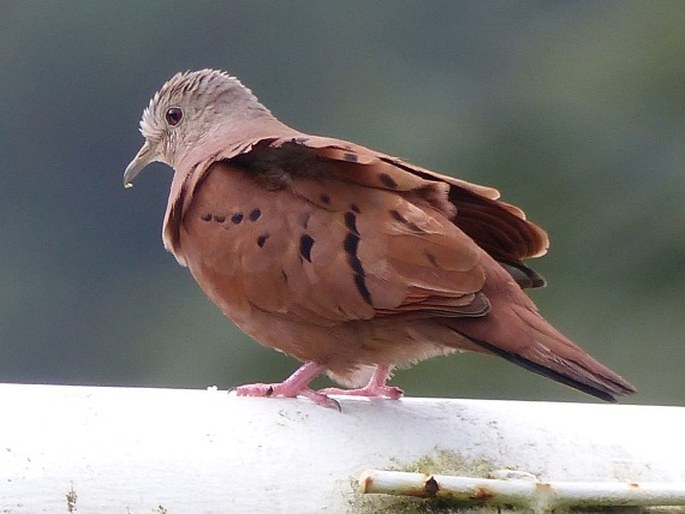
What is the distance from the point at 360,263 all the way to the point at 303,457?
0.59 meters

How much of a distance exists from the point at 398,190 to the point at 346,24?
891 centimetres

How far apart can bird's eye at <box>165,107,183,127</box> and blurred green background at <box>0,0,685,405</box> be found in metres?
3.82

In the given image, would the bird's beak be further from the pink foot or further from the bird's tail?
the bird's tail

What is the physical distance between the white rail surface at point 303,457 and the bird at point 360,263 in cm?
24

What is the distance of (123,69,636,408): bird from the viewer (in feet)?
8.41

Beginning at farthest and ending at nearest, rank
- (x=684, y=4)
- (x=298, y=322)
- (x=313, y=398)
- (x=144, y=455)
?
(x=684, y=4)
(x=298, y=322)
(x=313, y=398)
(x=144, y=455)

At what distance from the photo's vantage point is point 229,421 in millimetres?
2100

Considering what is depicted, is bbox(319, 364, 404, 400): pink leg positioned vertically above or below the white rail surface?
above

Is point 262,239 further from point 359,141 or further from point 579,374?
point 359,141

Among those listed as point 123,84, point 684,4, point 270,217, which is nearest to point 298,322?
point 270,217

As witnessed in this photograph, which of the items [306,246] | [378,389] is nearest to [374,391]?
[378,389]

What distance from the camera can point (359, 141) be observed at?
9.34m

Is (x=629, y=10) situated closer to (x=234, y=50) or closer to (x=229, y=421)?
(x=234, y=50)

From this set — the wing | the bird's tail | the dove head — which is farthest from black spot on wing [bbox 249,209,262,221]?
the dove head
